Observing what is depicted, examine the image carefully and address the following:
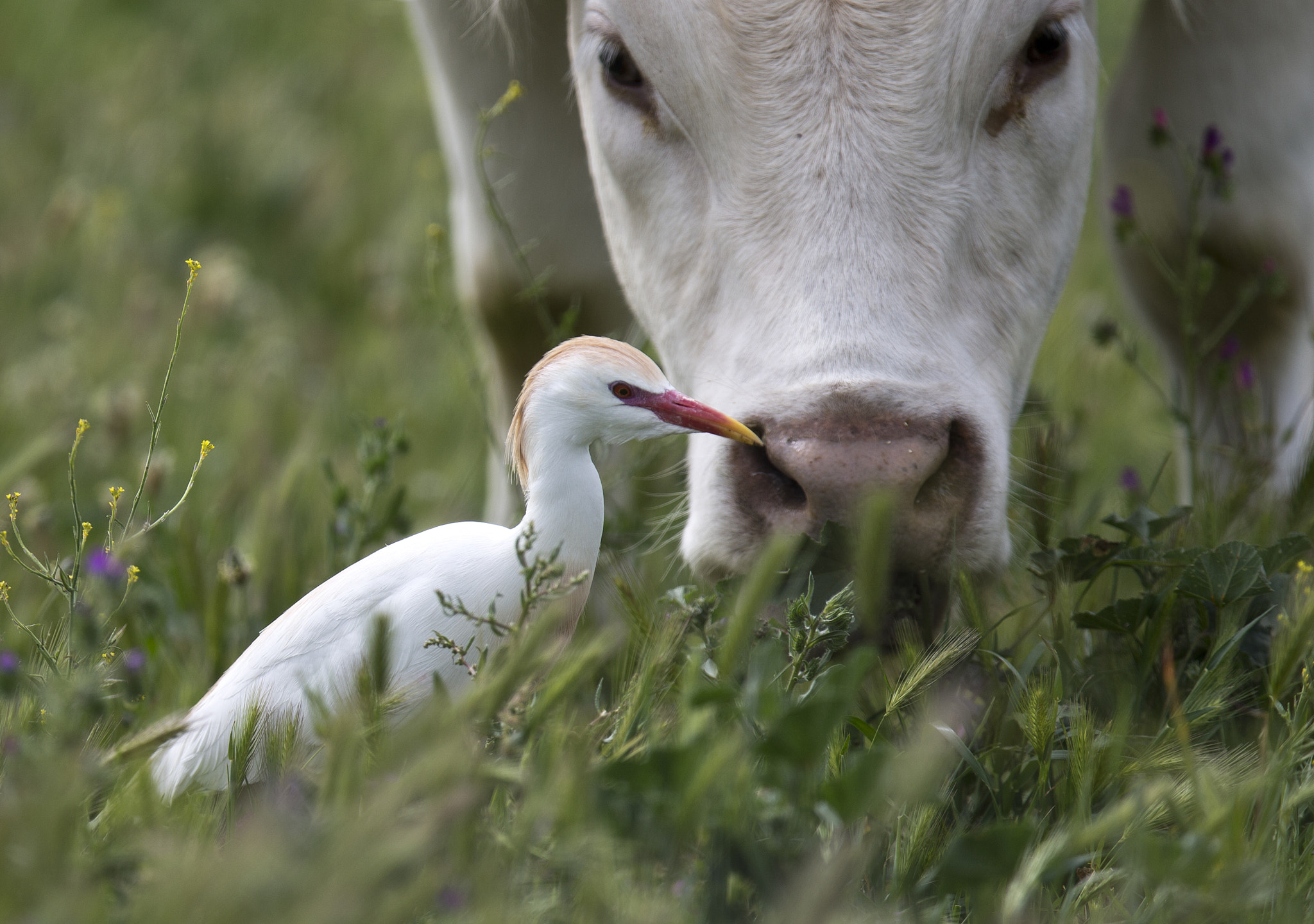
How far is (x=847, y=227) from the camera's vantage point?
6.94ft

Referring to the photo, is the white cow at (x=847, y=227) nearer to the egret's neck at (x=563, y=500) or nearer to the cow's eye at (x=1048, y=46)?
the cow's eye at (x=1048, y=46)

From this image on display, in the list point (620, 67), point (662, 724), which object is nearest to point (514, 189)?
point (620, 67)

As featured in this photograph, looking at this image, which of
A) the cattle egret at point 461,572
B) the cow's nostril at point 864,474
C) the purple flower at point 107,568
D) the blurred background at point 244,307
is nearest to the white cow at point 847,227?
the cow's nostril at point 864,474

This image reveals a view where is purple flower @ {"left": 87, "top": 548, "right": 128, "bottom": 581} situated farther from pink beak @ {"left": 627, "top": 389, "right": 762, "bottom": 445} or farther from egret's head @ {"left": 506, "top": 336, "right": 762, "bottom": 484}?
pink beak @ {"left": 627, "top": 389, "right": 762, "bottom": 445}

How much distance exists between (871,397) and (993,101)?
0.70 metres

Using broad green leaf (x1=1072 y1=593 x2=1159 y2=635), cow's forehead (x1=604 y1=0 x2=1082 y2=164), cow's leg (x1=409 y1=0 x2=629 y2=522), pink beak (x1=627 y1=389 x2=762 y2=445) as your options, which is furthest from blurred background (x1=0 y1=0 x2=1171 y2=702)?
pink beak (x1=627 y1=389 x2=762 y2=445)

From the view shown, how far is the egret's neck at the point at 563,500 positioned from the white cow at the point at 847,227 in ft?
0.99

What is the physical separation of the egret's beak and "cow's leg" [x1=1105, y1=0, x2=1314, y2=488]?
5.12 feet

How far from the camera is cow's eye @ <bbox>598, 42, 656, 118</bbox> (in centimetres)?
242

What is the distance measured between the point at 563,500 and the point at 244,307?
3236mm

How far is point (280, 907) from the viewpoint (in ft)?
3.82

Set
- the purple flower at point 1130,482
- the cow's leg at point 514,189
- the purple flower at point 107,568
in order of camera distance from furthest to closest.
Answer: the cow's leg at point 514,189 < the purple flower at point 1130,482 < the purple flower at point 107,568

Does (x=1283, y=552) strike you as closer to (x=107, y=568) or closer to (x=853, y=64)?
(x=853, y=64)

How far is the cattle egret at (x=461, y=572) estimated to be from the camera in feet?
5.75
